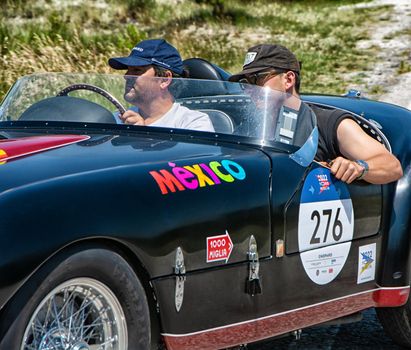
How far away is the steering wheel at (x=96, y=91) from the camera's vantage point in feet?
16.4

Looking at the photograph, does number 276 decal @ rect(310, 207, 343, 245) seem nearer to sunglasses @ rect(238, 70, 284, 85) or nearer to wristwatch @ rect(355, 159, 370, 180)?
wristwatch @ rect(355, 159, 370, 180)

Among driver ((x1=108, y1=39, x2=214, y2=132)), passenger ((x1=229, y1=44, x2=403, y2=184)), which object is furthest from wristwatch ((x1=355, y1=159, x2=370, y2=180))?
driver ((x1=108, y1=39, x2=214, y2=132))

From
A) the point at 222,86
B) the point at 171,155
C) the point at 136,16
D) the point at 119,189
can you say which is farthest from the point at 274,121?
the point at 136,16

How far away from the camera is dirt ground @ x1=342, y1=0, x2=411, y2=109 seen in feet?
47.7

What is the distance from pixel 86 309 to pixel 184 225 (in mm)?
480

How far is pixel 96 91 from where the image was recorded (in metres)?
5.14

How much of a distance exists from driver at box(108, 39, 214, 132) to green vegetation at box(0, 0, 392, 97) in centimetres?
670

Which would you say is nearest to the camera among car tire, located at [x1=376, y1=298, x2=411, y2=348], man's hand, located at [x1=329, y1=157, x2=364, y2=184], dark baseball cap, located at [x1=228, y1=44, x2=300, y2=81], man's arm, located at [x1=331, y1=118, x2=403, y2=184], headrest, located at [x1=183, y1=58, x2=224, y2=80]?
man's hand, located at [x1=329, y1=157, x2=364, y2=184]

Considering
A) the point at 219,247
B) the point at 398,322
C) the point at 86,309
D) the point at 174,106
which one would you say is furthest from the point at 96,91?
the point at 398,322

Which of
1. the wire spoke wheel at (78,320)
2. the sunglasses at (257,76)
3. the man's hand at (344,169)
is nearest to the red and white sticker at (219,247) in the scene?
the wire spoke wheel at (78,320)

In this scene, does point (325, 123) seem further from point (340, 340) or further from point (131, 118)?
point (340, 340)

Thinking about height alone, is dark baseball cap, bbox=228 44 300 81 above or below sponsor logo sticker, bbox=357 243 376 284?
above

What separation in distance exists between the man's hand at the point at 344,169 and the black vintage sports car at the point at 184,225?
0.14 feet

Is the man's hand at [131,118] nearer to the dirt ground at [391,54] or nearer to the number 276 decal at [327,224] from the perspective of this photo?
the number 276 decal at [327,224]
